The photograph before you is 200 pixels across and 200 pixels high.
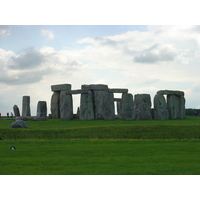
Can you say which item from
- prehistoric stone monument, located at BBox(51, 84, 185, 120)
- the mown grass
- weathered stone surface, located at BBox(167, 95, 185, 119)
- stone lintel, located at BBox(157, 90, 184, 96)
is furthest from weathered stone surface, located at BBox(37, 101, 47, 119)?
A: the mown grass

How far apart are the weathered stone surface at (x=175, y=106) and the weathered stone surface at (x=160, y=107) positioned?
1.22 metres

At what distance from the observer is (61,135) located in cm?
1912

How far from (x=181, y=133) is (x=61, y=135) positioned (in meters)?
6.92

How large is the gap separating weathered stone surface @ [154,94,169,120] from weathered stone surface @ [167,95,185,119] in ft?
4.01

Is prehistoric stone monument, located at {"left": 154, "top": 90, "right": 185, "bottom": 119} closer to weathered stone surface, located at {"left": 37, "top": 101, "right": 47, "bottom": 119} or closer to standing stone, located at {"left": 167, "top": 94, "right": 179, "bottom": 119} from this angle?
standing stone, located at {"left": 167, "top": 94, "right": 179, "bottom": 119}

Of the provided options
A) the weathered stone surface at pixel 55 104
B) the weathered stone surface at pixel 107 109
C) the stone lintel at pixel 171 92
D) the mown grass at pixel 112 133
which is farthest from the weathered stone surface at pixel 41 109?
the mown grass at pixel 112 133

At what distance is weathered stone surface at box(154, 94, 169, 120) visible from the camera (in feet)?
101

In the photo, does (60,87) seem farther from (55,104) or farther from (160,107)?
(160,107)

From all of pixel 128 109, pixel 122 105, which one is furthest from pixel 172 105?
pixel 122 105

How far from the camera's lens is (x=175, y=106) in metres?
32.5

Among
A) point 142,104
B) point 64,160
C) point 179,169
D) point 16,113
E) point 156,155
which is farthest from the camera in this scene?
point 16,113

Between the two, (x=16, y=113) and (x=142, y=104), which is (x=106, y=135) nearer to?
(x=142, y=104)

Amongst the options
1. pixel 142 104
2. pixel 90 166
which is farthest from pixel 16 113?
pixel 90 166

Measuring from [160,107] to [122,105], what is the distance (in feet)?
12.4
